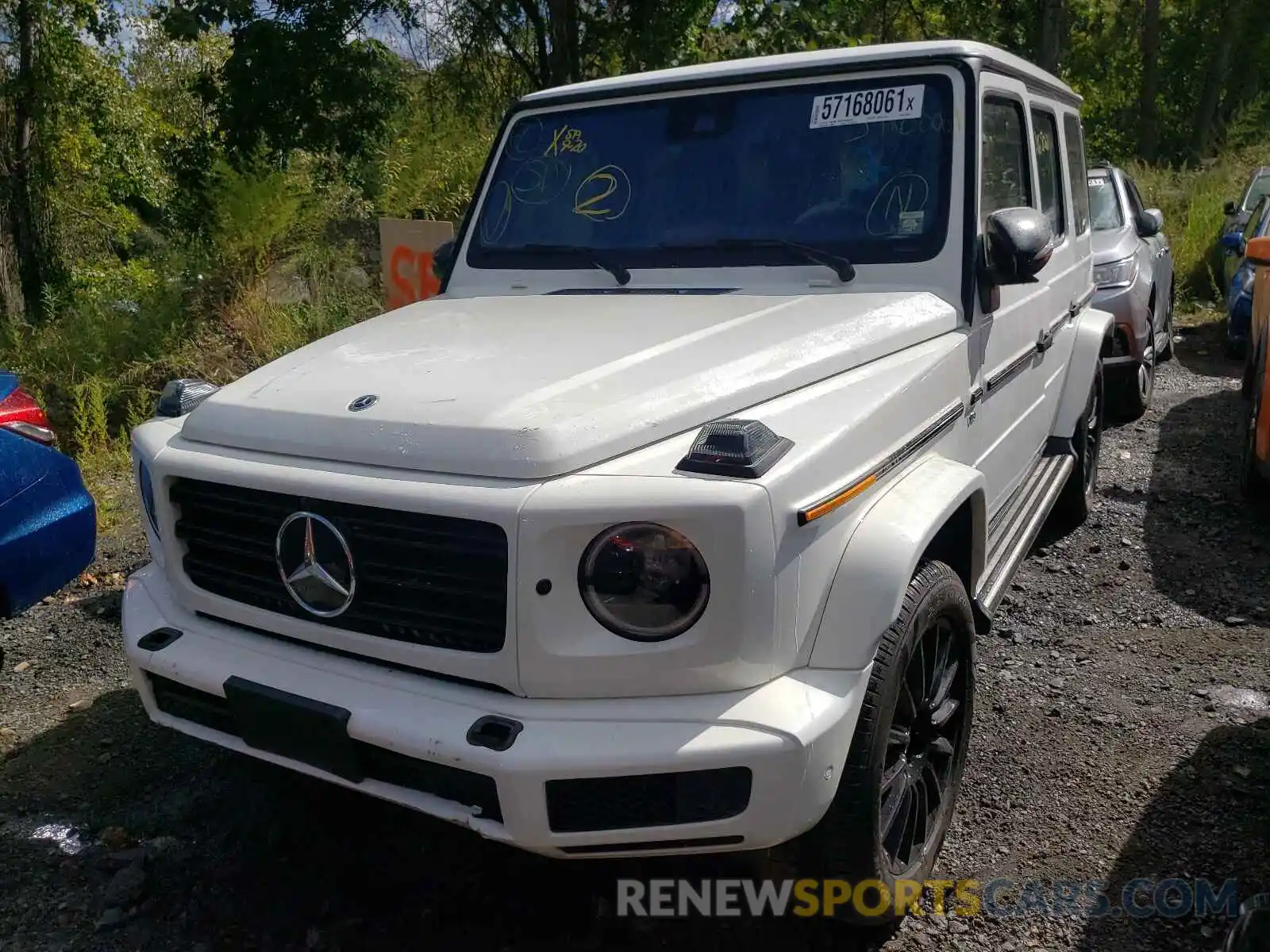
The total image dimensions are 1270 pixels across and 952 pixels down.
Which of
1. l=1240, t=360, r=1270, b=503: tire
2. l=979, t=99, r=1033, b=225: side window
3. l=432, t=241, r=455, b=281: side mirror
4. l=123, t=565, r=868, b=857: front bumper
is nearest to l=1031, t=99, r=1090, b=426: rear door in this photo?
l=979, t=99, r=1033, b=225: side window

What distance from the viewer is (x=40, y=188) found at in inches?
621

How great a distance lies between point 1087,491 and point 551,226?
311 cm

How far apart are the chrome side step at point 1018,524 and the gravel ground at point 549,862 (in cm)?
45

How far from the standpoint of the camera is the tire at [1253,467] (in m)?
5.00

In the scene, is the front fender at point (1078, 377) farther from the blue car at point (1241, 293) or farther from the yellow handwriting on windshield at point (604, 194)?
the blue car at point (1241, 293)

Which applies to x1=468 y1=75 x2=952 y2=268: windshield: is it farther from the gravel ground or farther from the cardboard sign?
the cardboard sign

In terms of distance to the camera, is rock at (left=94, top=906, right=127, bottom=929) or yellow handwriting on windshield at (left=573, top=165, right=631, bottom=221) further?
yellow handwriting on windshield at (left=573, top=165, right=631, bottom=221)

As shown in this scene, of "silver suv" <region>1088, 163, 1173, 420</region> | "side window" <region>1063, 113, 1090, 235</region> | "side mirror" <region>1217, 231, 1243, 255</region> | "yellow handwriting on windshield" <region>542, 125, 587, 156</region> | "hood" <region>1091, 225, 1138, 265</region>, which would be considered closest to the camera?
"yellow handwriting on windshield" <region>542, 125, 587, 156</region>

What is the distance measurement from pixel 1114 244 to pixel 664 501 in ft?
21.2

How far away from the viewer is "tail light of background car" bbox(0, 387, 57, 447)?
366 centimetres

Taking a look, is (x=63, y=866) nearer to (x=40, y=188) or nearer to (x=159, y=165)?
(x=40, y=188)

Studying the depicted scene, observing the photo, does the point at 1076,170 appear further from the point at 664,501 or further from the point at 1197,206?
the point at 1197,206

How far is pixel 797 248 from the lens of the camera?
311 cm

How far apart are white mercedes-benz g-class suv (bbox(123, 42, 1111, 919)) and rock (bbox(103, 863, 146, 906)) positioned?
20.2 inches
